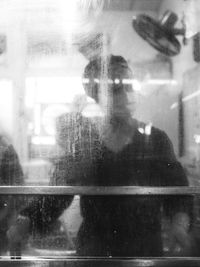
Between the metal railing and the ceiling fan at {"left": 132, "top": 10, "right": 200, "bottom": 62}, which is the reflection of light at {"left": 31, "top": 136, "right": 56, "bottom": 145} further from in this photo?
the ceiling fan at {"left": 132, "top": 10, "right": 200, "bottom": 62}

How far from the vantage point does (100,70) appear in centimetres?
162

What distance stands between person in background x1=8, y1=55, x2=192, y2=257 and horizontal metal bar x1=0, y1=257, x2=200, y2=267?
31 mm

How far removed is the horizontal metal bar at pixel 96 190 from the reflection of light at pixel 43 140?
0.19m

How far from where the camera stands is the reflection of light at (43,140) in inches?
62.9

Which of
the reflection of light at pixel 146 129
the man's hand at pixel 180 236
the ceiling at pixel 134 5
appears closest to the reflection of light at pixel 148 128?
the reflection of light at pixel 146 129

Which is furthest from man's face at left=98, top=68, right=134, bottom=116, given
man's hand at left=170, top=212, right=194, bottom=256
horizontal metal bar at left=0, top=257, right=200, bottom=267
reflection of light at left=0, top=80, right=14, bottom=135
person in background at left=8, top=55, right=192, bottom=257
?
horizontal metal bar at left=0, top=257, right=200, bottom=267

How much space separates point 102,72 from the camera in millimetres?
1623

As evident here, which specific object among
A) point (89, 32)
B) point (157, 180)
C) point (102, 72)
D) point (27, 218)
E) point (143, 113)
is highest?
point (89, 32)

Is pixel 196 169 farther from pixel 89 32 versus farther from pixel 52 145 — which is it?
pixel 89 32

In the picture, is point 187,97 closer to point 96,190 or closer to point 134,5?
point 134,5

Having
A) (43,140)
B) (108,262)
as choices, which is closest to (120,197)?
(108,262)

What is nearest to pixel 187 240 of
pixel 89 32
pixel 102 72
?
pixel 102 72

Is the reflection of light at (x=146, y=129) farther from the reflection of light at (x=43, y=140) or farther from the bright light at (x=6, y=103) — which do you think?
the bright light at (x=6, y=103)

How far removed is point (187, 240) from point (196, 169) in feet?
1.03
